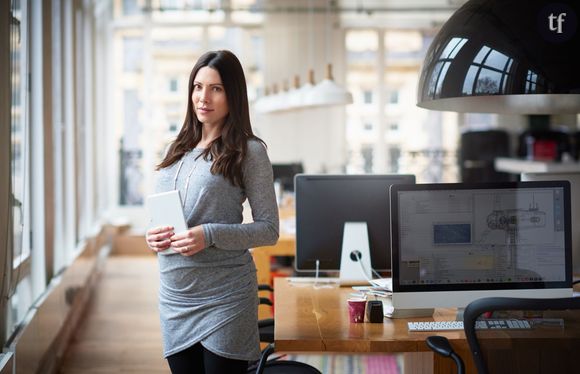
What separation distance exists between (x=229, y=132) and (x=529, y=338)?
1.00 m

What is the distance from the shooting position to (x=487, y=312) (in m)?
2.11

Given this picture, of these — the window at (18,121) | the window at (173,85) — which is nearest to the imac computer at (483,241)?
the window at (18,121)

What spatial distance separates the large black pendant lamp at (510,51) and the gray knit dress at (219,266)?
0.59m

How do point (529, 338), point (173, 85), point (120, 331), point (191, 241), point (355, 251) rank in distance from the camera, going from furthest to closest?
point (173, 85) → point (120, 331) → point (355, 251) → point (191, 241) → point (529, 338)

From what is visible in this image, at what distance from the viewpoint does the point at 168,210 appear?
7.75 ft

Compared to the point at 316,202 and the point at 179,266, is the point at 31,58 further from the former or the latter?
the point at 179,266

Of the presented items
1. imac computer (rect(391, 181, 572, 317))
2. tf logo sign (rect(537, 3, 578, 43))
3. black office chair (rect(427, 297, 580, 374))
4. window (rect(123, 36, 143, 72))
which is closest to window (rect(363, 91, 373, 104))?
window (rect(123, 36, 143, 72))

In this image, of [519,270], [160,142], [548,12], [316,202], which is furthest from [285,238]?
[160,142]

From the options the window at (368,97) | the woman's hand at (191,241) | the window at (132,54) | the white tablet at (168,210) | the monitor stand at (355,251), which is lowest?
the monitor stand at (355,251)

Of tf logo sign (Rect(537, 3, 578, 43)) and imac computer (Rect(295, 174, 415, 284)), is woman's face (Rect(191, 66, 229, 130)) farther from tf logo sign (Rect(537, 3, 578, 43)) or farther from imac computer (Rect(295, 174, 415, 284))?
imac computer (Rect(295, 174, 415, 284))

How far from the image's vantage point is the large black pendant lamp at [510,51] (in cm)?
222

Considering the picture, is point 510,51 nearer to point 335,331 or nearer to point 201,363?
point 335,331

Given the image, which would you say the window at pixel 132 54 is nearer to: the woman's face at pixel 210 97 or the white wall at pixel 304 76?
the white wall at pixel 304 76

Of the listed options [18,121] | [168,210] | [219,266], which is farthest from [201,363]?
[18,121]
